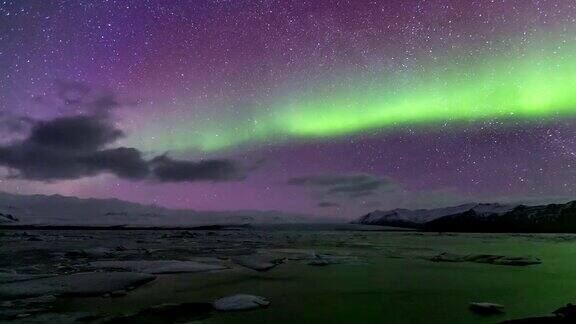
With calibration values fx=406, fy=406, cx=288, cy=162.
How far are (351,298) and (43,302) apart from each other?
930 centimetres

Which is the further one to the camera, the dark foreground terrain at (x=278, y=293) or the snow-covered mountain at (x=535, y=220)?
the snow-covered mountain at (x=535, y=220)

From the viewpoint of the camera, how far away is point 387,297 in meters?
13.5

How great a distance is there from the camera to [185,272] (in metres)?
19.5

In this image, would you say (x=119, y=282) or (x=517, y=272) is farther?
A: (x=517, y=272)

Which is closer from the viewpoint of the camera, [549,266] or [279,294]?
[279,294]

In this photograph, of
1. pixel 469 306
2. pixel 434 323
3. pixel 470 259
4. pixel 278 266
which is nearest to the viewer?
pixel 434 323

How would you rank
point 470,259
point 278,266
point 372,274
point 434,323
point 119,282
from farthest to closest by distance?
point 470,259 → point 278,266 → point 372,274 → point 119,282 → point 434,323

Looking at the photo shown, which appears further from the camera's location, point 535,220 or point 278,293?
point 535,220

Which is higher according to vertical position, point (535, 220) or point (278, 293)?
point (535, 220)

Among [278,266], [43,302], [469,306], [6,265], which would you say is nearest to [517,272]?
[469,306]

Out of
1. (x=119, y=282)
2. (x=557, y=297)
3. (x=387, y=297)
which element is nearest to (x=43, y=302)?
(x=119, y=282)

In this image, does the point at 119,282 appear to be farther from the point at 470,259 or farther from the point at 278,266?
the point at 470,259

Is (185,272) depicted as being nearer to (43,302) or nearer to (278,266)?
(278,266)

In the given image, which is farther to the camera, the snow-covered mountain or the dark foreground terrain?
the snow-covered mountain
